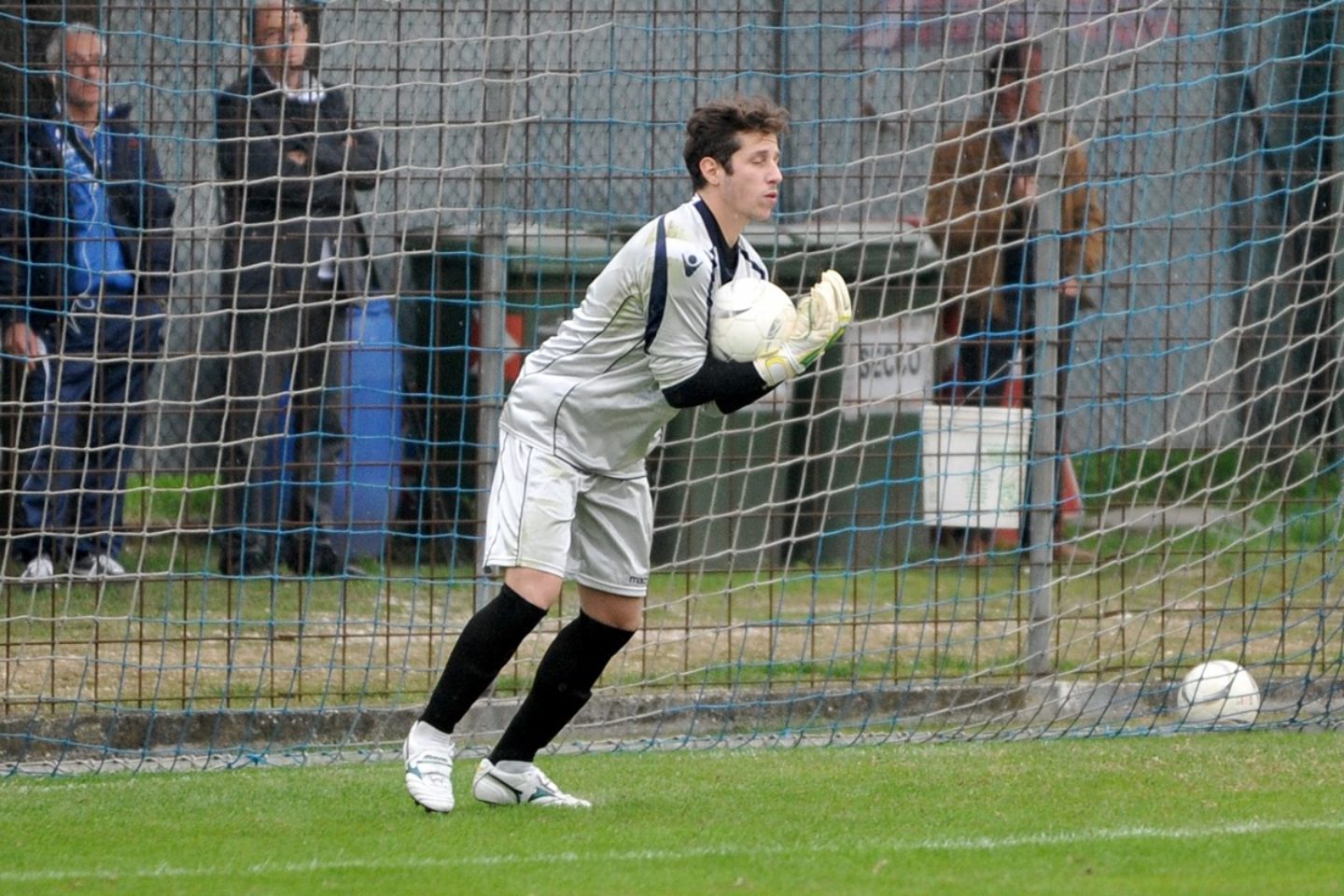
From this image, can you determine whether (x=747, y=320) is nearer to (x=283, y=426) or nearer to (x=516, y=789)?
(x=516, y=789)

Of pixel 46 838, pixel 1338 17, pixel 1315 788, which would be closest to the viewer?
pixel 46 838

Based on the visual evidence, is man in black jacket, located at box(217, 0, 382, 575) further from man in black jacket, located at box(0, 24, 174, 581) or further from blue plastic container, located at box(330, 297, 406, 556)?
man in black jacket, located at box(0, 24, 174, 581)

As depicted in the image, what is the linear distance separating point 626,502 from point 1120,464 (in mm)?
3351

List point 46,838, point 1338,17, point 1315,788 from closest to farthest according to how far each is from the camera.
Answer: point 46,838, point 1315,788, point 1338,17

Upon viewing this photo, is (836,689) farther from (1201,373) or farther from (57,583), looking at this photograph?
(57,583)

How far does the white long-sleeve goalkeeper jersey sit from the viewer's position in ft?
19.6

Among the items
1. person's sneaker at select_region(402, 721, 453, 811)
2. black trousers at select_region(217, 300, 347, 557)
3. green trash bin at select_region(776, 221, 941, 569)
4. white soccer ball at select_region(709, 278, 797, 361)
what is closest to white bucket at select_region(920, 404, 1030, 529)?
green trash bin at select_region(776, 221, 941, 569)

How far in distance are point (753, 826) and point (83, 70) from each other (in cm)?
401

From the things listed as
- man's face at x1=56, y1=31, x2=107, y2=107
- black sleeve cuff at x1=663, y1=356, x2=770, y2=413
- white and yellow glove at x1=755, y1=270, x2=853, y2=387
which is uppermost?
man's face at x1=56, y1=31, x2=107, y2=107

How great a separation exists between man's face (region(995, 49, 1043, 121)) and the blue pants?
3550 millimetres

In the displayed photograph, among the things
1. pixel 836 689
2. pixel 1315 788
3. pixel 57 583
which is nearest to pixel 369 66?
pixel 57 583

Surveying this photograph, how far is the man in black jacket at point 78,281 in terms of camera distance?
25.5 ft

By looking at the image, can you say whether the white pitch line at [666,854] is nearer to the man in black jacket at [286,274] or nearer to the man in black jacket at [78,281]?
the man in black jacket at [78,281]

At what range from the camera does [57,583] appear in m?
8.06
